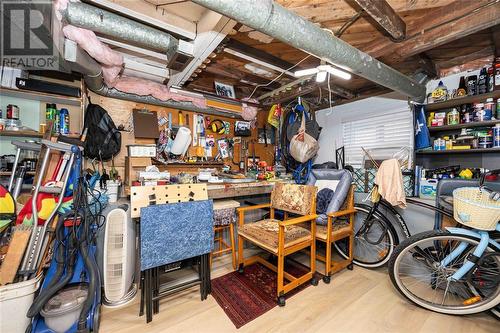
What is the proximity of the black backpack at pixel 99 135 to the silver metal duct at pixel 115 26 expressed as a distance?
3.67 feet

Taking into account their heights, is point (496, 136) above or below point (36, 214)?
above

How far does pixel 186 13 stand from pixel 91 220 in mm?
1952

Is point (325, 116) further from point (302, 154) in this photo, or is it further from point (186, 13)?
point (186, 13)

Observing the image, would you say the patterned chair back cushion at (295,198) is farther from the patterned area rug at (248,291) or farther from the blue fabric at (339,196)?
the patterned area rug at (248,291)

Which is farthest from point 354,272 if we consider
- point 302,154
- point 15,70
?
point 15,70

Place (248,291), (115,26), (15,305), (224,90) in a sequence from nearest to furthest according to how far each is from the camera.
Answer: (15,305)
(115,26)
(248,291)
(224,90)

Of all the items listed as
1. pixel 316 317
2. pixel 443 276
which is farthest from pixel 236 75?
pixel 443 276

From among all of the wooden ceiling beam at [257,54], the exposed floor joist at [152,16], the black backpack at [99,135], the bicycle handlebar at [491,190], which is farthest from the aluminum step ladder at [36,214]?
the bicycle handlebar at [491,190]

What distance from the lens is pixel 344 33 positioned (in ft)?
6.61

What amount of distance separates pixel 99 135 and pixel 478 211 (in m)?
3.74

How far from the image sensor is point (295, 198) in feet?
7.55

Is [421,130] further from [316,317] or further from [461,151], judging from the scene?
[316,317]

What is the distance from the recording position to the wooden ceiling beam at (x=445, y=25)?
4.93ft

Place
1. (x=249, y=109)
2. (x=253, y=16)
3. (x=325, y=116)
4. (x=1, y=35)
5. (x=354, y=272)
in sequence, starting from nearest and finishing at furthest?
1. (x=253, y=16)
2. (x=1, y=35)
3. (x=354, y=272)
4. (x=249, y=109)
5. (x=325, y=116)
